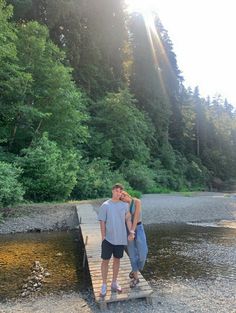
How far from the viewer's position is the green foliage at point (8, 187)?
14.0 metres

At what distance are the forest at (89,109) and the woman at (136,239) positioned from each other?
885 centimetres

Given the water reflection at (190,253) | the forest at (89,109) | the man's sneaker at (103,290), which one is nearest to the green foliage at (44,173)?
the forest at (89,109)

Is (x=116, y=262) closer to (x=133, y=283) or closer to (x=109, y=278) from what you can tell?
(x=133, y=283)

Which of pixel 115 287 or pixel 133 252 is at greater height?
pixel 133 252

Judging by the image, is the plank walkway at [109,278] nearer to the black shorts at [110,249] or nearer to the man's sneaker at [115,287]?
the man's sneaker at [115,287]

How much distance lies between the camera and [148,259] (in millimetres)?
9734

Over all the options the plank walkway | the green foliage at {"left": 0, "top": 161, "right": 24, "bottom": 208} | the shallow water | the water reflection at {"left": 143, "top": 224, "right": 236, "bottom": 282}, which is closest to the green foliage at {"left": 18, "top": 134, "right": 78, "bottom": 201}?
the green foliage at {"left": 0, "top": 161, "right": 24, "bottom": 208}

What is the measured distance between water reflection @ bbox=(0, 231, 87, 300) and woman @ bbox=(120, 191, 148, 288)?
1.82 metres

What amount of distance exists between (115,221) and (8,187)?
934cm

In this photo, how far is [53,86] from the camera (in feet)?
67.5

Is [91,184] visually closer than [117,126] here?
Yes

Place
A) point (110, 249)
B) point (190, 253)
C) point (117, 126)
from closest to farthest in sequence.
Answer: point (110, 249) → point (190, 253) → point (117, 126)

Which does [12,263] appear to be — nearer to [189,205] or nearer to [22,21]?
[189,205]

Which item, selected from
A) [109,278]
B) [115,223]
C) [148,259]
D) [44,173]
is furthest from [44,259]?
[44,173]
